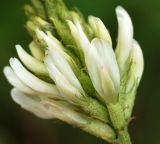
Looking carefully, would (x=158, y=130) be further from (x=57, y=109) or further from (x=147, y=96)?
(x=57, y=109)

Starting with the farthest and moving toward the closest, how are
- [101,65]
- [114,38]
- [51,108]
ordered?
1. [114,38]
2. [51,108]
3. [101,65]

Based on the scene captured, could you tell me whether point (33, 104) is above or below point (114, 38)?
above

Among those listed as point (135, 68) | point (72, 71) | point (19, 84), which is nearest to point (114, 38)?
point (135, 68)

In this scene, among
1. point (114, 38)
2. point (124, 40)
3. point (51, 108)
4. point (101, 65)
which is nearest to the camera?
point (101, 65)

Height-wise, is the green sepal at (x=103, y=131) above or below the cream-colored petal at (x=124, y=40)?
below

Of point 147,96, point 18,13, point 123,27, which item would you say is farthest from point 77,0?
point 123,27

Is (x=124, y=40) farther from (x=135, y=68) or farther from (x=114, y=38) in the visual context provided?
(x=114, y=38)

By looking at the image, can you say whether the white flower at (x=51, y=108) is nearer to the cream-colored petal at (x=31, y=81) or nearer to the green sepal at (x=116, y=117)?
the cream-colored petal at (x=31, y=81)

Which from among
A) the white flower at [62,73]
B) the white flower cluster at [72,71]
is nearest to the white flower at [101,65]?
the white flower cluster at [72,71]
